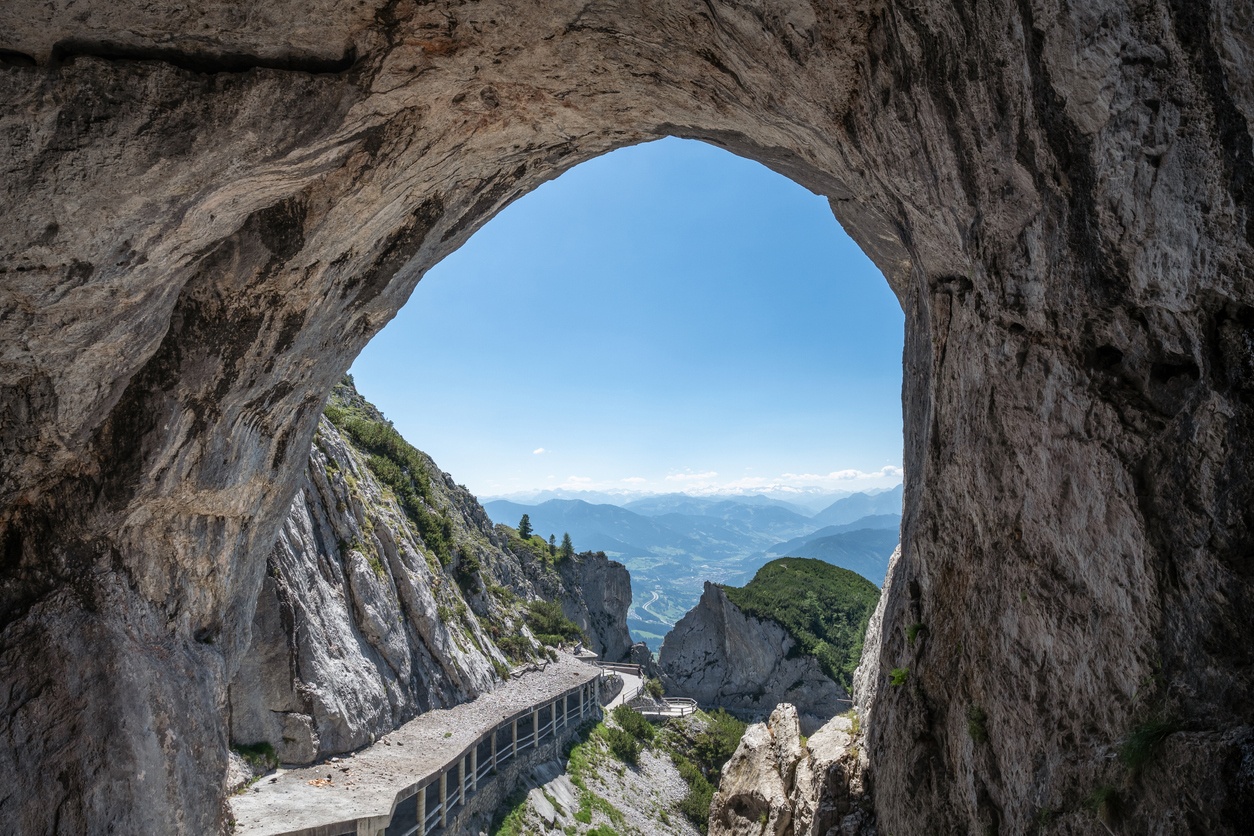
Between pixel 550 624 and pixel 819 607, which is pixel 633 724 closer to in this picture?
pixel 550 624

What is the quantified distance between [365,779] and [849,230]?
744 inches

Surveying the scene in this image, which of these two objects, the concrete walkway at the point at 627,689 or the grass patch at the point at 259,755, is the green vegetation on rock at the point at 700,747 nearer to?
the concrete walkway at the point at 627,689

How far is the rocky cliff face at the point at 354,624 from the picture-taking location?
Answer: 19422 mm

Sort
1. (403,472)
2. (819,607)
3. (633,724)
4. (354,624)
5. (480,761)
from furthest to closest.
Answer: (819,607) → (633,724) → (403,472) → (480,761) → (354,624)

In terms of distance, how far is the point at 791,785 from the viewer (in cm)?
1418

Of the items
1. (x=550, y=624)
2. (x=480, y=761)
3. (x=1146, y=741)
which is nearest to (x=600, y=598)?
(x=550, y=624)

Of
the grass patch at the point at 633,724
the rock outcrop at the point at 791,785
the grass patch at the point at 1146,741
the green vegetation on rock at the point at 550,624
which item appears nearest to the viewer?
the grass patch at the point at 1146,741

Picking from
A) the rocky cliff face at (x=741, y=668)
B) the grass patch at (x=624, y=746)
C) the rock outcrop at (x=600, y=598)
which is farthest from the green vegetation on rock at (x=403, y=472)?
the rocky cliff face at (x=741, y=668)

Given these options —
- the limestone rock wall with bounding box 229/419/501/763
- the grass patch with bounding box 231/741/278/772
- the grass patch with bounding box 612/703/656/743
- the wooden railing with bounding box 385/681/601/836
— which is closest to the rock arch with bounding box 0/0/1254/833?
the grass patch with bounding box 231/741/278/772

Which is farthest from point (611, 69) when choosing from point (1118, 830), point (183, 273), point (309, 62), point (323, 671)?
point (323, 671)

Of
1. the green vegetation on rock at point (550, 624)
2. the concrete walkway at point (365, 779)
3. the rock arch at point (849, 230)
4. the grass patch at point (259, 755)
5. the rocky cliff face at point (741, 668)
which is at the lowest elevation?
the rocky cliff face at point (741, 668)

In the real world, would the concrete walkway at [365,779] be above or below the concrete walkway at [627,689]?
above

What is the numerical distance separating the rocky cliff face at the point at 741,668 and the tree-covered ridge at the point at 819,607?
3.74ft

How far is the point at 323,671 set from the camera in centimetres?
2058
